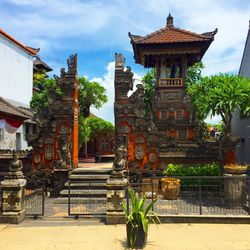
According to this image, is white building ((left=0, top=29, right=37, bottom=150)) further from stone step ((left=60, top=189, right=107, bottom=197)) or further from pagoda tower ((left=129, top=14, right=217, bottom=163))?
pagoda tower ((left=129, top=14, right=217, bottom=163))

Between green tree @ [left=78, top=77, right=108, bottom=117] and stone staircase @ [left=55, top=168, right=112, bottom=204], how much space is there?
49.3 ft

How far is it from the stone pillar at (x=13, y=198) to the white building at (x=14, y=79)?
456 inches

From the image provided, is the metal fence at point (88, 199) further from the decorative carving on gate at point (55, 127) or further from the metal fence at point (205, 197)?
the decorative carving on gate at point (55, 127)

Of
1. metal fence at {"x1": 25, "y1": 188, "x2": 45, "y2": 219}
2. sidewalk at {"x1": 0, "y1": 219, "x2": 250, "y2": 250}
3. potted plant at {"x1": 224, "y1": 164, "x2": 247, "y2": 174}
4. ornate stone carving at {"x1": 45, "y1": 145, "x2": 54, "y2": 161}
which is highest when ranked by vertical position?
ornate stone carving at {"x1": 45, "y1": 145, "x2": 54, "y2": 161}

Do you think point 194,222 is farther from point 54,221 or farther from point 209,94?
point 209,94

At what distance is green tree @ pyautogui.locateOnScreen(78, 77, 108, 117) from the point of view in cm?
2952

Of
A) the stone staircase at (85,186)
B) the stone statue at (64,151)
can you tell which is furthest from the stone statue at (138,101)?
the stone statue at (64,151)

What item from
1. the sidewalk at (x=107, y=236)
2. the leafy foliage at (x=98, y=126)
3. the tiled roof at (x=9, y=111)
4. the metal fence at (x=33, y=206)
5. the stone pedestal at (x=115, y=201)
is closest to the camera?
the sidewalk at (x=107, y=236)

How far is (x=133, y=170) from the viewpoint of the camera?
51.5 feet

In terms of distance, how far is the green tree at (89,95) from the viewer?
96.8 feet

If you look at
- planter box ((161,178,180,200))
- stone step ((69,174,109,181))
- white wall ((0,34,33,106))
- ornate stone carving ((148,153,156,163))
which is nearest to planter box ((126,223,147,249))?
planter box ((161,178,180,200))

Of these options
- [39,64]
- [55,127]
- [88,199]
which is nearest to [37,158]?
[55,127]

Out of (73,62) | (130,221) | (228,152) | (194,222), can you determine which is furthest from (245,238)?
(73,62)

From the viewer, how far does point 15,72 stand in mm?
27484
